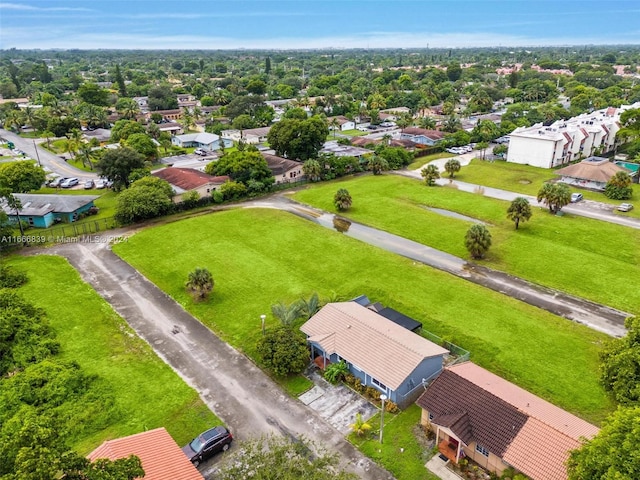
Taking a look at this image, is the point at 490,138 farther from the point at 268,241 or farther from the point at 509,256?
the point at 268,241

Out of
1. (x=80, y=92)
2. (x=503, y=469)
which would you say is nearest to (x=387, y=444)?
(x=503, y=469)

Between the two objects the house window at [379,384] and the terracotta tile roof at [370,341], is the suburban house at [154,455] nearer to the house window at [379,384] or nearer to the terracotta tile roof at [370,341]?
the terracotta tile roof at [370,341]

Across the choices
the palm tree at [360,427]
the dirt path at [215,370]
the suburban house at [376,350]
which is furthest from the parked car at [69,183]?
the palm tree at [360,427]

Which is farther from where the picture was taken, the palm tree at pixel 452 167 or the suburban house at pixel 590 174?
the palm tree at pixel 452 167

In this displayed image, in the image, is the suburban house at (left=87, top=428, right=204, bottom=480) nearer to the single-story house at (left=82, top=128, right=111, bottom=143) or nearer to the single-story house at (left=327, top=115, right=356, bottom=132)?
the single-story house at (left=82, top=128, right=111, bottom=143)

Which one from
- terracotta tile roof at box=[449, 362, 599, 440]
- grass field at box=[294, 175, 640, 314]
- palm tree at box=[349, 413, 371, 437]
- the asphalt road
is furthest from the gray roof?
terracotta tile roof at box=[449, 362, 599, 440]

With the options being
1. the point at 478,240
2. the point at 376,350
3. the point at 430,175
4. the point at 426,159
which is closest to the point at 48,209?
the point at 376,350

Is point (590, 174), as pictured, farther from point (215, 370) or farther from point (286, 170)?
point (215, 370)
